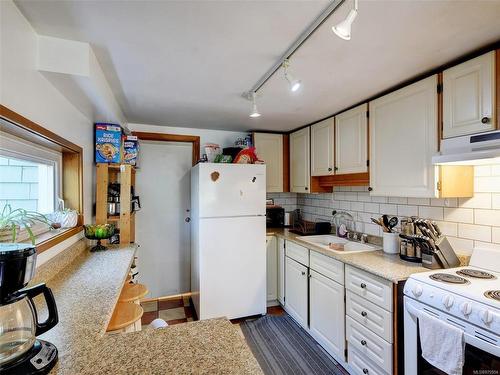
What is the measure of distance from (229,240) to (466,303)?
1.91 m

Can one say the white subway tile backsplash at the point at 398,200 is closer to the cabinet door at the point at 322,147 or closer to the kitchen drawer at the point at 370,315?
the cabinet door at the point at 322,147

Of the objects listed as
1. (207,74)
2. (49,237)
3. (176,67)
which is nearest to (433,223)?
(207,74)

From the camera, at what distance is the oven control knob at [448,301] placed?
126 cm

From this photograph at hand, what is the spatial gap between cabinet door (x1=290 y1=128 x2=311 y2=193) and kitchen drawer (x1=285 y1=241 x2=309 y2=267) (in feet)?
2.28

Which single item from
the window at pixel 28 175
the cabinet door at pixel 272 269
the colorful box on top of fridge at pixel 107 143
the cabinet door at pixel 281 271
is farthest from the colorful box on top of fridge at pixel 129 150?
the cabinet door at pixel 281 271

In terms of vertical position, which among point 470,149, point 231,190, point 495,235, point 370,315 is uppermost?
point 470,149

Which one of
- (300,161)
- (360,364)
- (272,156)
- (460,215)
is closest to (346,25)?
(460,215)

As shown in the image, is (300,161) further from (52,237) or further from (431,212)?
(52,237)

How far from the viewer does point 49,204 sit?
67.7 inches

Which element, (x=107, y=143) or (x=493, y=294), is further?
(x=107, y=143)

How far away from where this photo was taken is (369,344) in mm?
1739

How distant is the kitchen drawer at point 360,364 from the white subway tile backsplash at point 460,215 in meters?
1.11

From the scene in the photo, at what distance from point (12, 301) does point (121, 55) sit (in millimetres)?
1298

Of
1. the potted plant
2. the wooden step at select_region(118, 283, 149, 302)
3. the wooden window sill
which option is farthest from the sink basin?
the potted plant
